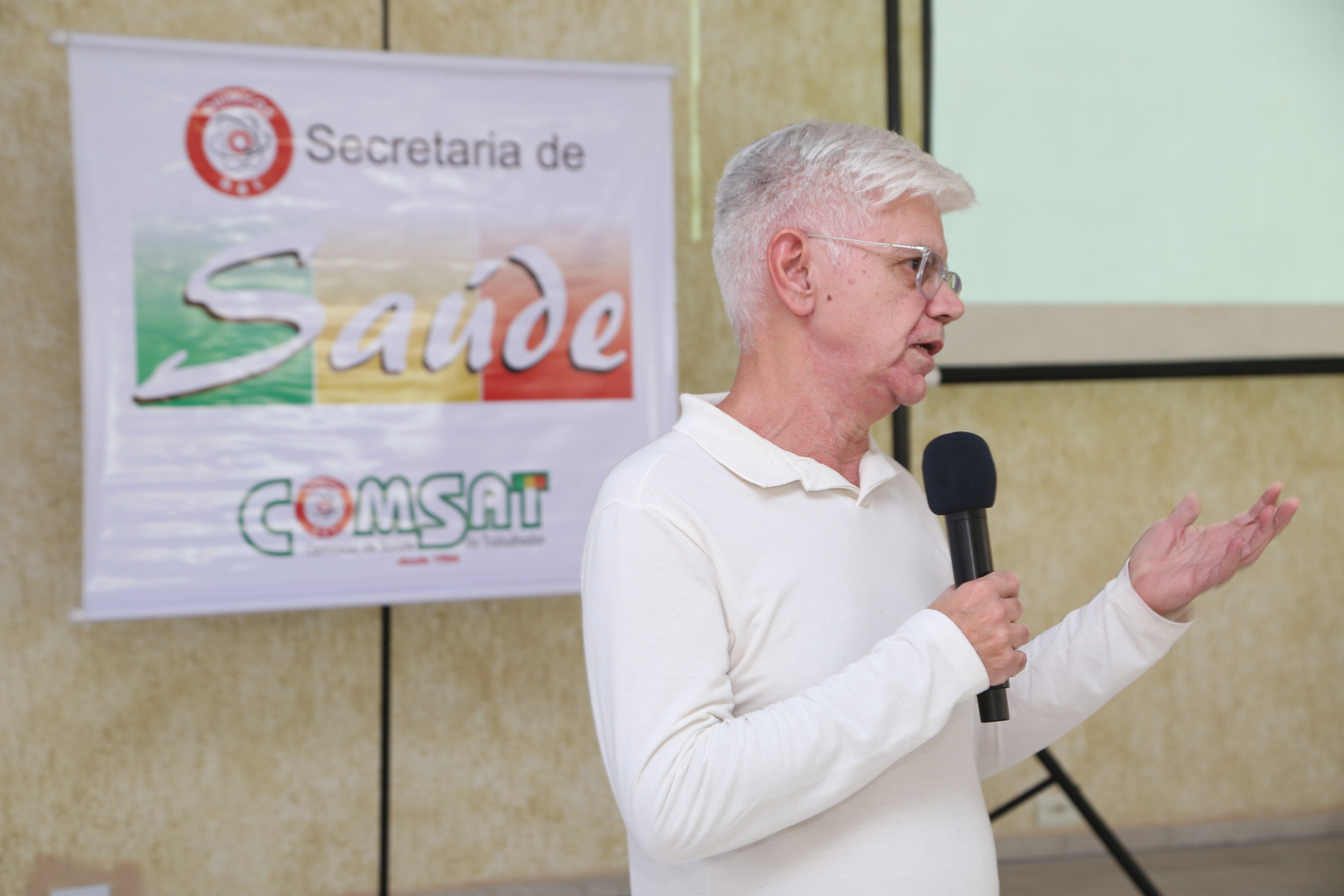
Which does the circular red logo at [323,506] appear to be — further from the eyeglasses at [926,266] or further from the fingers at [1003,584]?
the fingers at [1003,584]

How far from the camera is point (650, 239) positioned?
2.48 meters

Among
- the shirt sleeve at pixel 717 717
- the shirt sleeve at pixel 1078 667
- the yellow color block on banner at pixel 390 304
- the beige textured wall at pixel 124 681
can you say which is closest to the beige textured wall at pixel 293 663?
the beige textured wall at pixel 124 681

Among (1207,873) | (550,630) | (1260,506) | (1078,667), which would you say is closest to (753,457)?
(1078,667)

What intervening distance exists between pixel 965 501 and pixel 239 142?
182cm

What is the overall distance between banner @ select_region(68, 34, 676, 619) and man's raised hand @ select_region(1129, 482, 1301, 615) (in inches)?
53.7

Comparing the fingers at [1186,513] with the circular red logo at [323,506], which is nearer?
the fingers at [1186,513]

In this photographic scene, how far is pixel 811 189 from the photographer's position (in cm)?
112

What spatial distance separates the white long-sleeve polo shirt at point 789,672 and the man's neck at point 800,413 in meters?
0.03

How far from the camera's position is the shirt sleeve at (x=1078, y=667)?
1231 millimetres

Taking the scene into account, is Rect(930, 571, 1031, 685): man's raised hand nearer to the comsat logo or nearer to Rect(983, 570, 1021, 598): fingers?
Rect(983, 570, 1021, 598): fingers

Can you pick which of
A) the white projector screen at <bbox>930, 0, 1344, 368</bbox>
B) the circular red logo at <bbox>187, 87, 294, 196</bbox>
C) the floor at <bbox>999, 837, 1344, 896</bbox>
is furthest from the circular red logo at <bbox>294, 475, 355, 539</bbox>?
the floor at <bbox>999, 837, 1344, 896</bbox>

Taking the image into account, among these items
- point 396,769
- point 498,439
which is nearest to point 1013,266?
point 498,439

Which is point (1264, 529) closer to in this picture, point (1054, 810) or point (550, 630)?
point (550, 630)

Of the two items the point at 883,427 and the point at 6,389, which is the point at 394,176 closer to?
the point at 6,389
